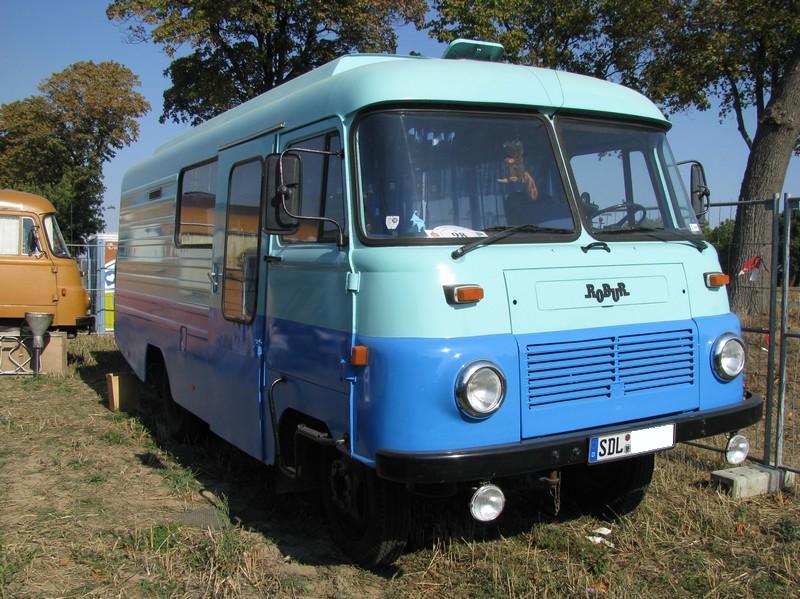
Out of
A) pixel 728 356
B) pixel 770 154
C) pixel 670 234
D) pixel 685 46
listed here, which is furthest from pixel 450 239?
pixel 685 46

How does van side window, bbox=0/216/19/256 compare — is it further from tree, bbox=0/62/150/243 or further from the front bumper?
tree, bbox=0/62/150/243

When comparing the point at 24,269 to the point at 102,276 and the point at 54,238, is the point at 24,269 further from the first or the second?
the point at 102,276

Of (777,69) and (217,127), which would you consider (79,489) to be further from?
(777,69)

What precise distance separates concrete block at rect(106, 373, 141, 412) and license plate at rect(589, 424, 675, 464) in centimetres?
611

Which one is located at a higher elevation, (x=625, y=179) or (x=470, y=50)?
(x=470, y=50)

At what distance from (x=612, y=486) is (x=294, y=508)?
219cm

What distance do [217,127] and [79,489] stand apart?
9.81 ft

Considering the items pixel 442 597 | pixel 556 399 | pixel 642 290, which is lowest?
pixel 442 597

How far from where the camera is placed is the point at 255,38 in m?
17.5

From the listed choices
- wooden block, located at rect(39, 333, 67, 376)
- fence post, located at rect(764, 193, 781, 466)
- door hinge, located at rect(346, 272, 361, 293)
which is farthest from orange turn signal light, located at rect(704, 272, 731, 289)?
wooden block, located at rect(39, 333, 67, 376)

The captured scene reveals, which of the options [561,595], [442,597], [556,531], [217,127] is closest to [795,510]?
[556,531]

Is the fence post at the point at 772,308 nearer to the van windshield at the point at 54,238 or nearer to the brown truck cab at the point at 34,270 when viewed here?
the brown truck cab at the point at 34,270

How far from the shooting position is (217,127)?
617 centimetres

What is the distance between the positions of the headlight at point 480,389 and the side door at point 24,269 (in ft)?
31.8
